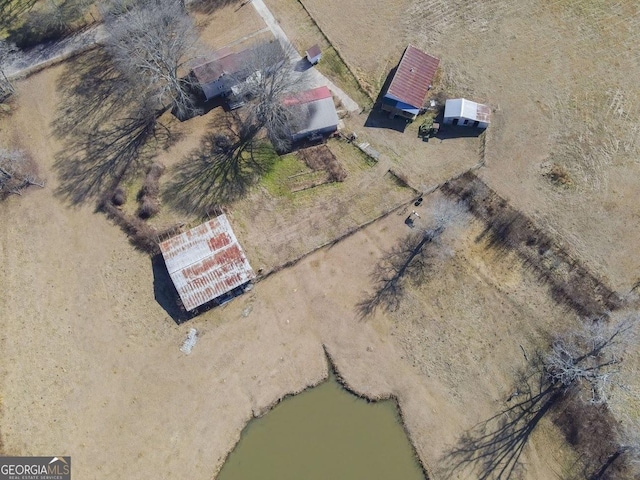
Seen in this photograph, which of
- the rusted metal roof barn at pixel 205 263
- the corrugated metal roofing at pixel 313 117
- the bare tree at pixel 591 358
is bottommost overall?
the bare tree at pixel 591 358

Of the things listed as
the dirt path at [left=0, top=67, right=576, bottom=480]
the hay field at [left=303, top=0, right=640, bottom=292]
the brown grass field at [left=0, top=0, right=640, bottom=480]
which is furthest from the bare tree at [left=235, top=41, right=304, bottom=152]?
the dirt path at [left=0, top=67, right=576, bottom=480]

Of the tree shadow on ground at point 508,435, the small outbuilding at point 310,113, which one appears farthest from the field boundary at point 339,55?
the tree shadow on ground at point 508,435

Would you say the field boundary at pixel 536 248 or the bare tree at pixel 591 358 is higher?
the field boundary at pixel 536 248

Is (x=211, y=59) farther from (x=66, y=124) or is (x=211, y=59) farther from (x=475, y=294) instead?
(x=475, y=294)

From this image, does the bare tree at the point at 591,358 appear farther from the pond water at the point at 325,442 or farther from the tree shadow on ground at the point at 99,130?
the tree shadow on ground at the point at 99,130

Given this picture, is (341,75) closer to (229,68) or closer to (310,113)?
(310,113)
